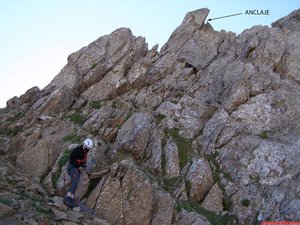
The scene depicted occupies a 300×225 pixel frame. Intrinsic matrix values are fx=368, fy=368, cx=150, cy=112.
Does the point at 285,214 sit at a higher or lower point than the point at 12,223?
higher

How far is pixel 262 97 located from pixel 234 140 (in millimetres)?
4644

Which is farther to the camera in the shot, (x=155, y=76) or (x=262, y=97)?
A: (x=155, y=76)

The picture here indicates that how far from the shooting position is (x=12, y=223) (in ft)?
42.1

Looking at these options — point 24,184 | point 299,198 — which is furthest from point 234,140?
point 24,184

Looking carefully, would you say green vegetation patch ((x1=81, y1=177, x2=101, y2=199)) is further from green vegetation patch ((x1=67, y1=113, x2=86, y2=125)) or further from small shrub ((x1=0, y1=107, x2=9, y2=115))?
small shrub ((x1=0, y1=107, x2=9, y2=115))

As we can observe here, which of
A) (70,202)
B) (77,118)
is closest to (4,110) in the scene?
(77,118)

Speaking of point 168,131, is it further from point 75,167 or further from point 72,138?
point 75,167

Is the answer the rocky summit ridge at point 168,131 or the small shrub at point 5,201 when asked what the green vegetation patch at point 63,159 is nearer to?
the rocky summit ridge at point 168,131

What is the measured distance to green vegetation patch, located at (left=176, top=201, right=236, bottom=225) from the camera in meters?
18.4

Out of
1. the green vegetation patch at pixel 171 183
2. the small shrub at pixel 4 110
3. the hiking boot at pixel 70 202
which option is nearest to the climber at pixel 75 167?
the hiking boot at pixel 70 202

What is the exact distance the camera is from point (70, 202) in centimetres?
1706

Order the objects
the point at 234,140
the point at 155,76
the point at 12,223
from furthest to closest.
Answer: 1. the point at 155,76
2. the point at 234,140
3. the point at 12,223

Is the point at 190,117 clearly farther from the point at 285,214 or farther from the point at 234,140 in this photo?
the point at 285,214

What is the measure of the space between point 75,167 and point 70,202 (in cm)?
164
